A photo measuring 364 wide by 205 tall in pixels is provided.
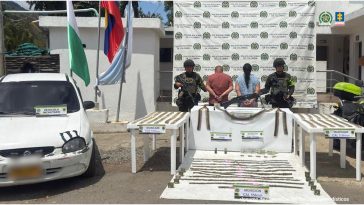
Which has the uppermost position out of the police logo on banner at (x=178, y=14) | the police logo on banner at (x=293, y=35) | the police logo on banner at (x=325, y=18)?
the police logo on banner at (x=325, y=18)

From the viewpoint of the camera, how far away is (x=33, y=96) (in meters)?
6.84

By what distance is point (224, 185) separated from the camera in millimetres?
5629

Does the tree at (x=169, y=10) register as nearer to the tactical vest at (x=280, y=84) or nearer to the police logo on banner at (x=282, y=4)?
the police logo on banner at (x=282, y=4)

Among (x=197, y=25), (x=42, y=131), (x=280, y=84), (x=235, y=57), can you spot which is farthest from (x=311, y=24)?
(x=42, y=131)

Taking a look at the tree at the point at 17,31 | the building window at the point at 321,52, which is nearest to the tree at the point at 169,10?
the tree at the point at 17,31

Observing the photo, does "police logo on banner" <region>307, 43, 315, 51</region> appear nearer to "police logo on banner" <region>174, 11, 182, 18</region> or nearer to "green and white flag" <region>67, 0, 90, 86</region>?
"police logo on banner" <region>174, 11, 182, 18</region>

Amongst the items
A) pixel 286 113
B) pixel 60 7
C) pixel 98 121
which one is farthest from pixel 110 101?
pixel 60 7

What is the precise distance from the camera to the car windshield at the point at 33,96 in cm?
663

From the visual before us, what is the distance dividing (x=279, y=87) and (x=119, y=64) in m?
4.37

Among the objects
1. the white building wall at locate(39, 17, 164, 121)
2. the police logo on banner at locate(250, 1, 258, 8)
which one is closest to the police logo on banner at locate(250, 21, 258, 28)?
the police logo on banner at locate(250, 1, 258, 8)

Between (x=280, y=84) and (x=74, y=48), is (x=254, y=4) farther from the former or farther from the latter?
(x=74, y=48)

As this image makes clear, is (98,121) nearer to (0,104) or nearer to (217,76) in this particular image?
(217,76)

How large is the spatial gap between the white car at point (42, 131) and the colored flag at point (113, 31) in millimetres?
3840

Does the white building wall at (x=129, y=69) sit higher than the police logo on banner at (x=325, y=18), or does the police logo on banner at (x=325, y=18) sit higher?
the police logo on banner at (x=325, y=18)
